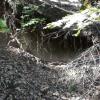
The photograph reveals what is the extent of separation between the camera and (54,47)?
24.3ft

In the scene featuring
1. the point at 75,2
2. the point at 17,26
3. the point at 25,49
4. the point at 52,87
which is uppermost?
the point at 75,2

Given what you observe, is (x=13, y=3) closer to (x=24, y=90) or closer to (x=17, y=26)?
(x=17, y=26)

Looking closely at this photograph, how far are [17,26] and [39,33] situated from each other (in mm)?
623

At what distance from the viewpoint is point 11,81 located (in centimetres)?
543

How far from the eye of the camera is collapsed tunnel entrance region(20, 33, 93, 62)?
23.6 feet

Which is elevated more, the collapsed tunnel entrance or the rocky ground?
the collapsed tunnel entrance

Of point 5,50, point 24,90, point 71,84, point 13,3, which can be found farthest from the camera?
point 13,3

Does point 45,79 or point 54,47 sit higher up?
point 54,47

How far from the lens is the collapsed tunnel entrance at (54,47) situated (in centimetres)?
718

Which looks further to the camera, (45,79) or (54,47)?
(54,47)

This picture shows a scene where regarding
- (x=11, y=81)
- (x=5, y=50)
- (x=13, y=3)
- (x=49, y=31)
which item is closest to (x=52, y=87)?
(x=11, y=81)

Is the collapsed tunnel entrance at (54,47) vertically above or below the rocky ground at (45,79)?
above

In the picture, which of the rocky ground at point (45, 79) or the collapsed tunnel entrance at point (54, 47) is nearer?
the rocky ground at point (45, 79)

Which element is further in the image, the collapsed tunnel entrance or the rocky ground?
the collapsed tunnel entrance
